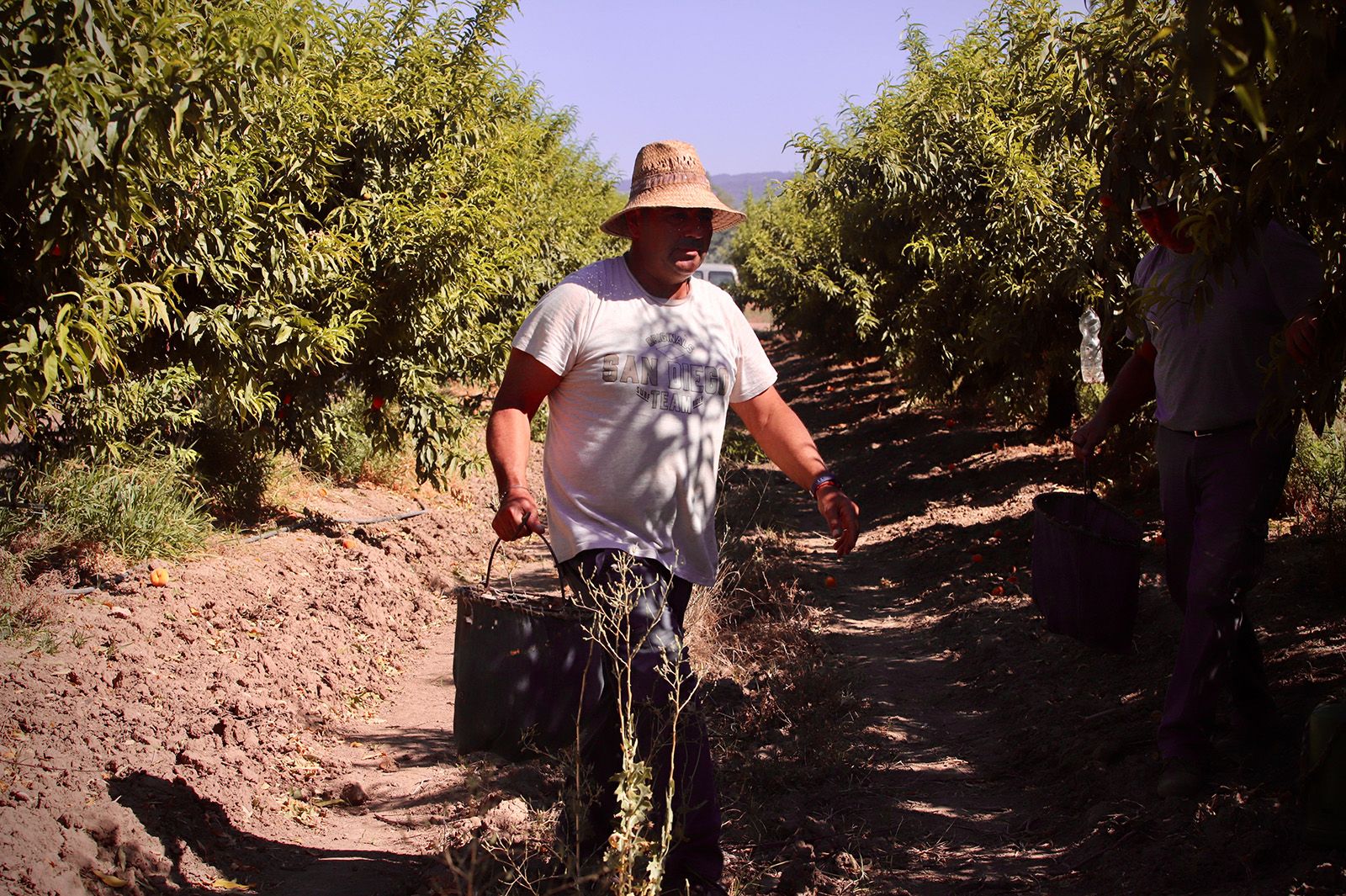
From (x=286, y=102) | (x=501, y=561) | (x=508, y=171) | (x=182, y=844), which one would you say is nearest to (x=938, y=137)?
(x=508, y=171)

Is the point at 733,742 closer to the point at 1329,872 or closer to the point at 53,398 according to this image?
the point at 1329,872

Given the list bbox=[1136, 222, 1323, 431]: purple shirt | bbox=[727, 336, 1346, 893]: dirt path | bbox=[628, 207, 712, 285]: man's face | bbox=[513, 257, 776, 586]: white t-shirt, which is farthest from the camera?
bbox=[1136, 222, 1323, 431]: purple shirt

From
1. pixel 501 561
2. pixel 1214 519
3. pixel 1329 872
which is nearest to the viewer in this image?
pixel 1329 872

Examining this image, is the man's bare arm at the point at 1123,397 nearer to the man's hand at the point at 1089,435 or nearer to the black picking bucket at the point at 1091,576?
the man's hand at the point at 1089,435

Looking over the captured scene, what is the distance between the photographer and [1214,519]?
11.9ft

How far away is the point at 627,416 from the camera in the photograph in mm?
3135

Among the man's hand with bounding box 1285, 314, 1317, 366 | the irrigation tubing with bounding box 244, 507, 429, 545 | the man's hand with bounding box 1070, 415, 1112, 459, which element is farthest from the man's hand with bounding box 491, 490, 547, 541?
the irrigation tubing with bounding box 244, 507, 429, 545

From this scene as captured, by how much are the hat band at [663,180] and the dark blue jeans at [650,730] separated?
3.48 feet

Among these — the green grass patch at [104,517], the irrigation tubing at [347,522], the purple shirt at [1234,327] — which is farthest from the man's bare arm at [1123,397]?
the irrigation tubing at [347,522]

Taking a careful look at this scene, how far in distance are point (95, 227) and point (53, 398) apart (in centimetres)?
176

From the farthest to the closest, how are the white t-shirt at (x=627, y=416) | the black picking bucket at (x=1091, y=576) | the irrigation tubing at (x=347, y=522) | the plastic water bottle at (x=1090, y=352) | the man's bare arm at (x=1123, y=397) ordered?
1. the plastic water bottle at (x=1090, y=352)
2. the irrigation tubing at (x=347, y=522)
3. the black picking bucket at (x=1091, y=576)
4. the man's bare arm at (x=1123, y=397)
5. the white t-shirt at (x=627, y=416)

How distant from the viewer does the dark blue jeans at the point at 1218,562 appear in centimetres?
356

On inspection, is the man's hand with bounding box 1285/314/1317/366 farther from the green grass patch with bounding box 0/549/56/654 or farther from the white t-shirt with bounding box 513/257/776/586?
the green grass patch with bounding box 0/549/56/654

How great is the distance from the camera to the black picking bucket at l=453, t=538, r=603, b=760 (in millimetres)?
2980
